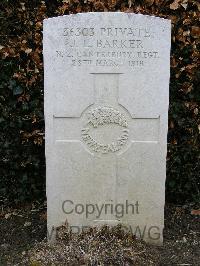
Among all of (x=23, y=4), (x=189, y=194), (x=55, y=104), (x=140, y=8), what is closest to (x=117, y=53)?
(x=55, y=104)

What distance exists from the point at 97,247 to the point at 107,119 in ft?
3.29

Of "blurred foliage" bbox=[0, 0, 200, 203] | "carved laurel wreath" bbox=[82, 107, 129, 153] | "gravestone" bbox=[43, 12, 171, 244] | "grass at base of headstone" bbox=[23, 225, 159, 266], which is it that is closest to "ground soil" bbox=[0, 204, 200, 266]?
"grass at base of headstone" bbox=[23, 225, 159, 266]

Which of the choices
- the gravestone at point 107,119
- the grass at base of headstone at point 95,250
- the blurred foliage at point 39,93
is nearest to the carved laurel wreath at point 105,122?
the gravestone at point 107,119

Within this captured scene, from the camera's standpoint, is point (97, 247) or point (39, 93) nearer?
point (97, 247)

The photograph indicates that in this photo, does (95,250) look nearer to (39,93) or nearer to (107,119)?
(107,119)

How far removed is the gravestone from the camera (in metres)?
3.59

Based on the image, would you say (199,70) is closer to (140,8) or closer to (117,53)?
(140,8)

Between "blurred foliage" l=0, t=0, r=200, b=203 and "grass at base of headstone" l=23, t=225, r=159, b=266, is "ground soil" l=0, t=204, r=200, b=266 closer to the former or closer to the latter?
"grass at base of headstone" l=23, t=225, r=159, b=266

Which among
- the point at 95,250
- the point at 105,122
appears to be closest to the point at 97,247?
the point at 95,250

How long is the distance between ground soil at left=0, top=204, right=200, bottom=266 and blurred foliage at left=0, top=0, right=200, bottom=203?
46 centimetres

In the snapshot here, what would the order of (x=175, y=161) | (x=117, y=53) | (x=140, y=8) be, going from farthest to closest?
(x=175, y=161) → (x=140, y=8) → (x=117, y=53)

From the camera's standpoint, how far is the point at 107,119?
373cm

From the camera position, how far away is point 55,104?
3.69 metres

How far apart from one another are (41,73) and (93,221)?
1516mm
